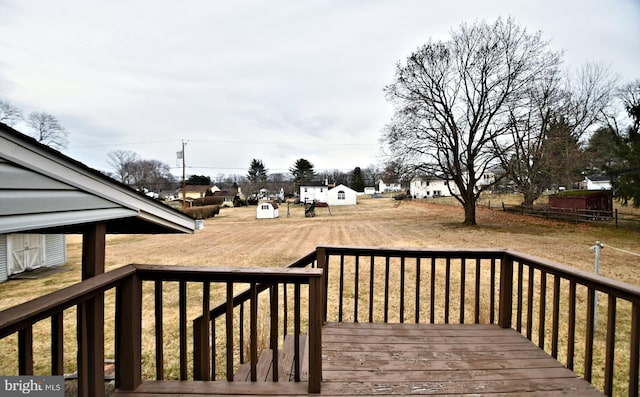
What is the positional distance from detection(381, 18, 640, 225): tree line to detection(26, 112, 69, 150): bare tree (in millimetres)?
18500

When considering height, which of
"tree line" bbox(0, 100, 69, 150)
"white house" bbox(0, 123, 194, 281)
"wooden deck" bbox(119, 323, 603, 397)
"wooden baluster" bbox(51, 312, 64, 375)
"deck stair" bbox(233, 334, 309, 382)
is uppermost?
"tree line" bbox(0, 100, 69, 150)

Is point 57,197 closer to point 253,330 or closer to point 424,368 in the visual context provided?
point 253,330

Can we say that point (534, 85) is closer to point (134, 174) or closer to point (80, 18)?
point (80, 18)

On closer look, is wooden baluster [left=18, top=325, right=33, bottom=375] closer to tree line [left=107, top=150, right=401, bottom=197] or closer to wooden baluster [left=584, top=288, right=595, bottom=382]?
wooden baluster [left=584, top=288, right=595, bottom=382]

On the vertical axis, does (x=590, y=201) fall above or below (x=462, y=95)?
below

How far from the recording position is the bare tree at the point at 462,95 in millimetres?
15469

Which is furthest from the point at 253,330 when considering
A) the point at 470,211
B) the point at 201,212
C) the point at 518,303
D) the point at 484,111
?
the point at 201,212

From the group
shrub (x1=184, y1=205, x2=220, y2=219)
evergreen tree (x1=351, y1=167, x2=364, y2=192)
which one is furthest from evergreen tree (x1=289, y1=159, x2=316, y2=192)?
shrub (x1=184, y1=205, x2=220, y2=219)

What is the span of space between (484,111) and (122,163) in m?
44.1

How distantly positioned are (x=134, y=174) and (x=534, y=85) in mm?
46656

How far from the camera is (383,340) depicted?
275 cm

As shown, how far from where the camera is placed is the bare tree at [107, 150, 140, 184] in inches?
1555

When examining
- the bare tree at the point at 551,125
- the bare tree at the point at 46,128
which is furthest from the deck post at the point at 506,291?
the bare tree at the point at 46,128

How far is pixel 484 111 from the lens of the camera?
1617 centimetres
